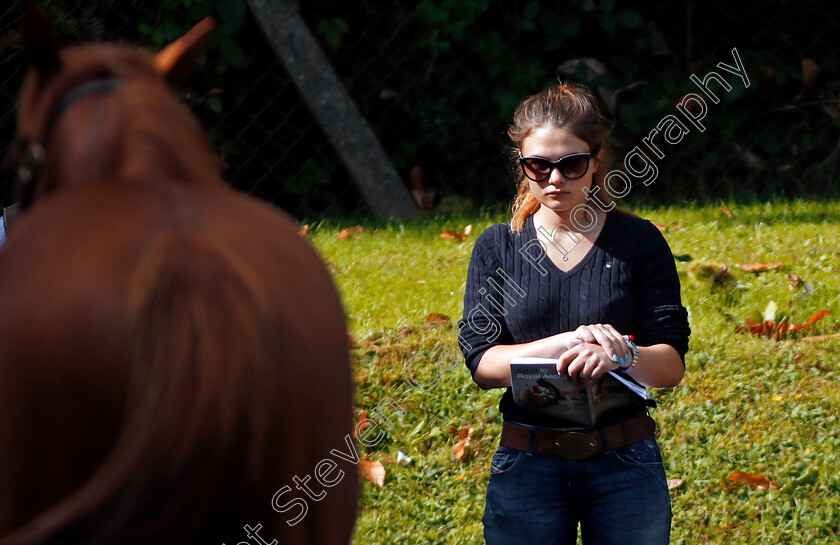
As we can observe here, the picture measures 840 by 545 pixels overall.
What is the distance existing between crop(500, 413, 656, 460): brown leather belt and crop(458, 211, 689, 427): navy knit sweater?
4cm

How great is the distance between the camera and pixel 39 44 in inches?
63.8

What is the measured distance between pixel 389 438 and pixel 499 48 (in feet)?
10.5

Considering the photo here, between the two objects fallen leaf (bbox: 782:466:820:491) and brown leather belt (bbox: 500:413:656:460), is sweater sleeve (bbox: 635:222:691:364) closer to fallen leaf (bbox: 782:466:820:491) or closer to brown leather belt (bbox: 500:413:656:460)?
brown leather belt (bbox: 500:413:656:460)

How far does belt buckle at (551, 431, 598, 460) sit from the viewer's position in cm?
227

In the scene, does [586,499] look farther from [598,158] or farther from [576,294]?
[598,158]

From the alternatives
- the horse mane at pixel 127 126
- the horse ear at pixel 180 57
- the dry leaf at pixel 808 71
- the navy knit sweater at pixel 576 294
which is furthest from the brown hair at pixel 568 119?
the dry leaf at pixel 808 71

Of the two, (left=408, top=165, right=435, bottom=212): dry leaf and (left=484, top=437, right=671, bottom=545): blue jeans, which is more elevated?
(left=484, top=437, right=671, bottom=545): blue jeans

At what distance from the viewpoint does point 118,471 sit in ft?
4.04

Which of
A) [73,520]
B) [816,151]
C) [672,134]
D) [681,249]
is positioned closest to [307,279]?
[73,520]

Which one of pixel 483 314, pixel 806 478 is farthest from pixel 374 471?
pixel 806 478

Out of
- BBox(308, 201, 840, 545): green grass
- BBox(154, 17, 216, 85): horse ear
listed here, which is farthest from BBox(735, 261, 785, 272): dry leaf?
BBox(154, 17, 216, 85): horse ear

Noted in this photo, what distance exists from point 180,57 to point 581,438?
4.42 ft

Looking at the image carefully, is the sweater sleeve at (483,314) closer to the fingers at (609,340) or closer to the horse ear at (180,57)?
the fingers at (609,340)

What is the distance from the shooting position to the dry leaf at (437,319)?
4172mm
